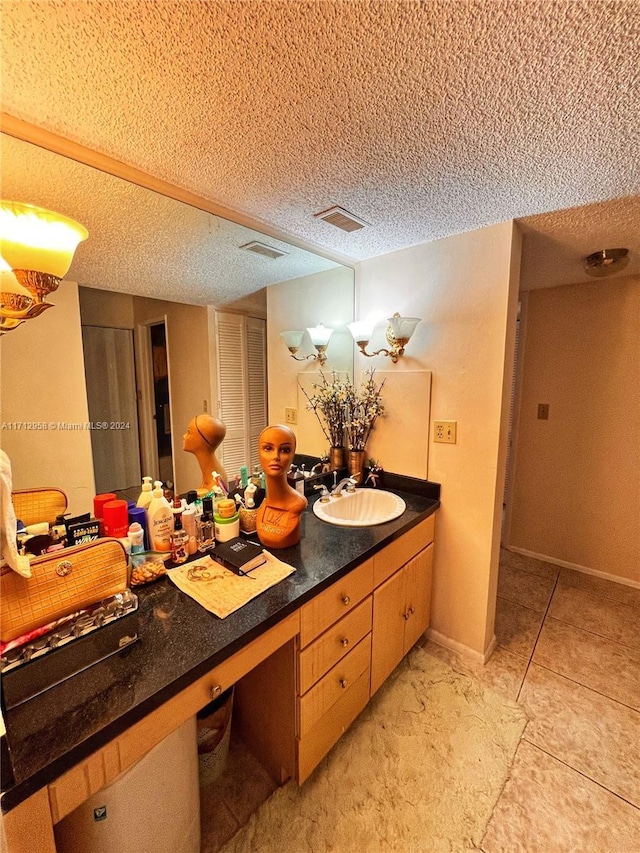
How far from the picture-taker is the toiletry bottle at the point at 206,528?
127 cm

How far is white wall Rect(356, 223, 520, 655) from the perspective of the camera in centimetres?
156

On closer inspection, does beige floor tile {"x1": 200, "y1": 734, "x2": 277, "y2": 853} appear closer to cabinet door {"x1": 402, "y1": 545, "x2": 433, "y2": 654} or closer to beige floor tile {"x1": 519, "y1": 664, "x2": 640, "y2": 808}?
cabinet door {"x1": 402, "y1": 545, "x2": 433, "y2": 654}

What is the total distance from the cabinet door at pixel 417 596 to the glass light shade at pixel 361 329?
1.15 meters

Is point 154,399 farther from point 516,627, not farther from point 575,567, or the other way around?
point 575,567

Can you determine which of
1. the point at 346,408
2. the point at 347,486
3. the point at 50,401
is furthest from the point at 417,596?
the point at 50,401

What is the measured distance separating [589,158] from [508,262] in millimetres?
454

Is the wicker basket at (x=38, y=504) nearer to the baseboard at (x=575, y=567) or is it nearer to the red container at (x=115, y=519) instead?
the red container at (x=115, y=519)

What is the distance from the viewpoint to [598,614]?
2105 millimetres

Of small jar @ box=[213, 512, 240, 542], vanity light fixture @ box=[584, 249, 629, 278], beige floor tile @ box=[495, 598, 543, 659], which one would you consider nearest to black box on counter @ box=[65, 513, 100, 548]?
small jar @ box=[213, 512, 240, 542]

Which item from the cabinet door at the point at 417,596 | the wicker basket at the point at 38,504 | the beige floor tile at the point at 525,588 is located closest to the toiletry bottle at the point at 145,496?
the wicker basket at the point at 38,504

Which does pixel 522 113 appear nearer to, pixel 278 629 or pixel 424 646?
pixel 278 629

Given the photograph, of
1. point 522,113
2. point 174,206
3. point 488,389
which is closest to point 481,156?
point 522,113

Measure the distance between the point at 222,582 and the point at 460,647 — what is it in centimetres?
145

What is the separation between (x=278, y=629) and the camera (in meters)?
0.98
